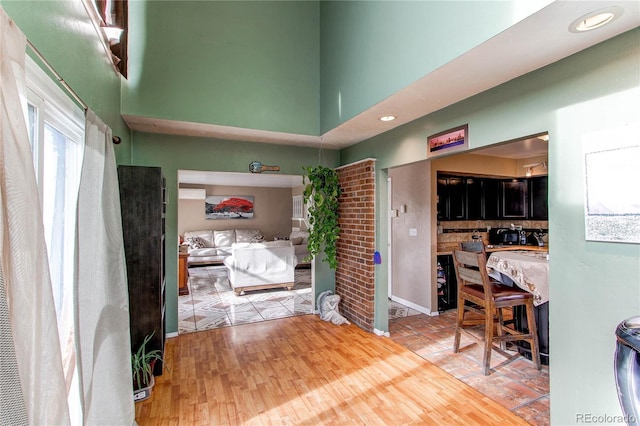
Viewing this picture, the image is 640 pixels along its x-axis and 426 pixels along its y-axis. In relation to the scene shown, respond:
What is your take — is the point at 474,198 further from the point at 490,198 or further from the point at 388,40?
the point at 388,40

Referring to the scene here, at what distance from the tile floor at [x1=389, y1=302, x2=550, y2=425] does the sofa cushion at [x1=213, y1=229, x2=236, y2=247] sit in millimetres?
5625

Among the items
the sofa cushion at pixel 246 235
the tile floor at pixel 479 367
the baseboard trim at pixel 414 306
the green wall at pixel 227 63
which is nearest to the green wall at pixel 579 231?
the tile floor at pixel 479 367

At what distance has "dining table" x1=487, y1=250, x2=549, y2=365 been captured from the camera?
8.83 ft

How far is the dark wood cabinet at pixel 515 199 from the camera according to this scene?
5.17 metres

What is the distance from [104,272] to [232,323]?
2.53 m

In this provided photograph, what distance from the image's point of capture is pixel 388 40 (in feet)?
8.07

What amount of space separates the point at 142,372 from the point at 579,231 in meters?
3.07

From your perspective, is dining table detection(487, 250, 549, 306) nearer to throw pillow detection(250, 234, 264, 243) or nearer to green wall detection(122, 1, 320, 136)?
green wall detection(122, 1, 320, 136)

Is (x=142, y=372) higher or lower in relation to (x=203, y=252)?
lower

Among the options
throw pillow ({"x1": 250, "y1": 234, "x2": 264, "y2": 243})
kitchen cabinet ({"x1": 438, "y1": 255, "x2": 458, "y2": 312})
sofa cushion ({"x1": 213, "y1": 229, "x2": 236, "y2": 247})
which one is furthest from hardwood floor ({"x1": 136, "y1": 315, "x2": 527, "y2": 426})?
throw pillow ({"x1": 250, "y1": 234, "x2": 264, "y2": 243})

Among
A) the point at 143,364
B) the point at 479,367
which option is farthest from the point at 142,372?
the point at 479,367

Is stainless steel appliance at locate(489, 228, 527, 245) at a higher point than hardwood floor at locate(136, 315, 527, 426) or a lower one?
higher

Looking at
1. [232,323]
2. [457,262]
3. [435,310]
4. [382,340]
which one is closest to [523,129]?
[457,262]

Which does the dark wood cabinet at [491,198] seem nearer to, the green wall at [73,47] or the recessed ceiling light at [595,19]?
the recessed ceiling light at [595,19]
